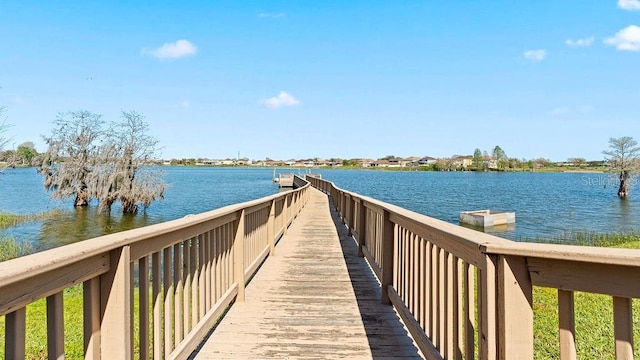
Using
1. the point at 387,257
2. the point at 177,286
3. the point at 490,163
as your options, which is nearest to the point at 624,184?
the point at 387,257

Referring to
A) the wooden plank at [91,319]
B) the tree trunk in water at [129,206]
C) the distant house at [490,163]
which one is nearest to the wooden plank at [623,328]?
the wooden plank at [91,319]

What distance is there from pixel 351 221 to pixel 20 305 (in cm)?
857

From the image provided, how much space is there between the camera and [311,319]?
3.98 meters

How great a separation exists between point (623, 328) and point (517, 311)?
378 millimetres

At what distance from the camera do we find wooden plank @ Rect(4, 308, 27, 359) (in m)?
1.30

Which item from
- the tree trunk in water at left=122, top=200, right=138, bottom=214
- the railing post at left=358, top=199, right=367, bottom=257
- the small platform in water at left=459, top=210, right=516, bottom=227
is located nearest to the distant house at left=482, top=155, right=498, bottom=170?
the small platform in water at left=459, top=210, right=516, bottom=227

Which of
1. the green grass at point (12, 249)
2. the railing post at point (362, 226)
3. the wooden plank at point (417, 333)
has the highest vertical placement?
the railing post at point (362, 226)

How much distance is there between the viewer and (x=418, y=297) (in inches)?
128

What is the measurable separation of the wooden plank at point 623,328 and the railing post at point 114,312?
211 cm

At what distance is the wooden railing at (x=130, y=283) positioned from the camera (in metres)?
1.35

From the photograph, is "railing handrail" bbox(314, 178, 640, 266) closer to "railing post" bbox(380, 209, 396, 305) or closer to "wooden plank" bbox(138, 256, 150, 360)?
"wooden plank" bbox(138, 256, 150, 360)

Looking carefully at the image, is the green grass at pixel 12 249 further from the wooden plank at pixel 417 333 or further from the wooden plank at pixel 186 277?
the wooden plank at pixel 417 333

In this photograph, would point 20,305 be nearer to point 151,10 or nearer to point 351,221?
point 351,221

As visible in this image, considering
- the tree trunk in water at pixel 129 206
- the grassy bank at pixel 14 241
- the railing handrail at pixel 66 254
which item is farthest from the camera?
the tree trunk in water at pixel 129 206
